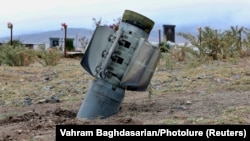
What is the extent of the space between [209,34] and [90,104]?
20.1 feet

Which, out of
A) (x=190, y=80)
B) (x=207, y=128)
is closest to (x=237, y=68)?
(x=190, y=80)

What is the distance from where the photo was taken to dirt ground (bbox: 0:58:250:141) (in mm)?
4234

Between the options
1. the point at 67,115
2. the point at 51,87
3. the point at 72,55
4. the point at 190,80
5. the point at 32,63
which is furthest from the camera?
the point at 72,55

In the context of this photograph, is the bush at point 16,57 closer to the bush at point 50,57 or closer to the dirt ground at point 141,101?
the bush at point 50,57

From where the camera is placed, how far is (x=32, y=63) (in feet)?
46.1

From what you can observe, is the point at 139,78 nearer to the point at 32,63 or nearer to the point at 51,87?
the point at 51,87

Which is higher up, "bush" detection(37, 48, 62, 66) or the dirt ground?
"bush" detection(37, 48, 62, 66)

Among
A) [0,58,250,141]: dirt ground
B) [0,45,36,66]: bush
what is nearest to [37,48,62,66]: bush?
[0,45,36,66]: bush

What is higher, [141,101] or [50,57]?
[50,57]

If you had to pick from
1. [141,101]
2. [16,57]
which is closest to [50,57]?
[16,57]

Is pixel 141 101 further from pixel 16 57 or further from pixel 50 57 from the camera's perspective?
pixel 16 57

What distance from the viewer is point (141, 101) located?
5711 mm

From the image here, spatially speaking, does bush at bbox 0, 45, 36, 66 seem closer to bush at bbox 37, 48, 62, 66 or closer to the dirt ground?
bush at bbox 37, 48, 62, 66

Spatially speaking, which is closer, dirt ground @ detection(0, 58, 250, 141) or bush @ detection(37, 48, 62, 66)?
dirt ground @ detection(0, 58, 250, 141)
